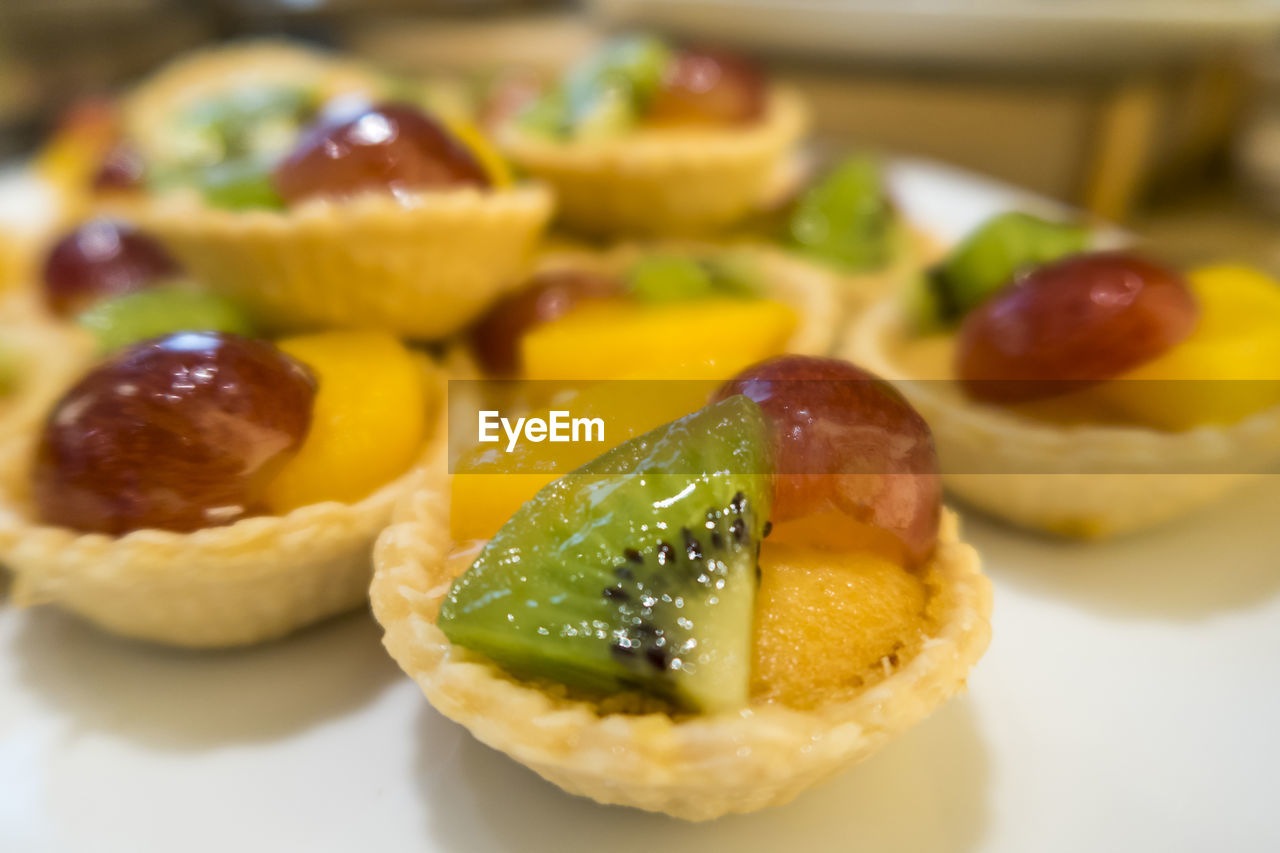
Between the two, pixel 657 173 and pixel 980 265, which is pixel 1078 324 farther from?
pixel 657 173

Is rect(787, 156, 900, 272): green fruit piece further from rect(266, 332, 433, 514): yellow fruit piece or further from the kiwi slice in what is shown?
rect(266, 332, 433, 514): yellow fruit piece

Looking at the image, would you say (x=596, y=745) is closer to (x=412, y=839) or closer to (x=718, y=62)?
(x=412, y=839)

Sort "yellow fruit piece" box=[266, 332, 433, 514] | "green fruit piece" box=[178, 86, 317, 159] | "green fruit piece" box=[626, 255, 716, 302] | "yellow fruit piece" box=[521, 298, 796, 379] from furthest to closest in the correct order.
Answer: "green fruit piece" box=[178, 86, 317, 159], "green fruit piece" box=[626, 255, 716, 302], "yellow fruit piece" box=[521, 298, 796, 379], "yellow fruit piece" box=[266, 332, 433, 514]

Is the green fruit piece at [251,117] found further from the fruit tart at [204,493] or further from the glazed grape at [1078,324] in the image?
the glazed grape at [1078,324]

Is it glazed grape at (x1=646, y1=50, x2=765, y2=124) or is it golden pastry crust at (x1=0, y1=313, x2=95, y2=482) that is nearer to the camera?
golden pastry crust at (x1=0, y1=313, x2=95, y2=482)

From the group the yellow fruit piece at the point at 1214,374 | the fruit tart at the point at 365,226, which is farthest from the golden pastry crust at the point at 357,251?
the yellow fruit piece at the point at 1214,374

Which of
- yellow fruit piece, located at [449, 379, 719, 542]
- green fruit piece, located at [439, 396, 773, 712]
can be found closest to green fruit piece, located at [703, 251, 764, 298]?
yellow fruit piece, located at [449, 379, 719, 542]

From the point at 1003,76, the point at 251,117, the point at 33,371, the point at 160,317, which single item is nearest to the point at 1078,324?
the point at 160,317
